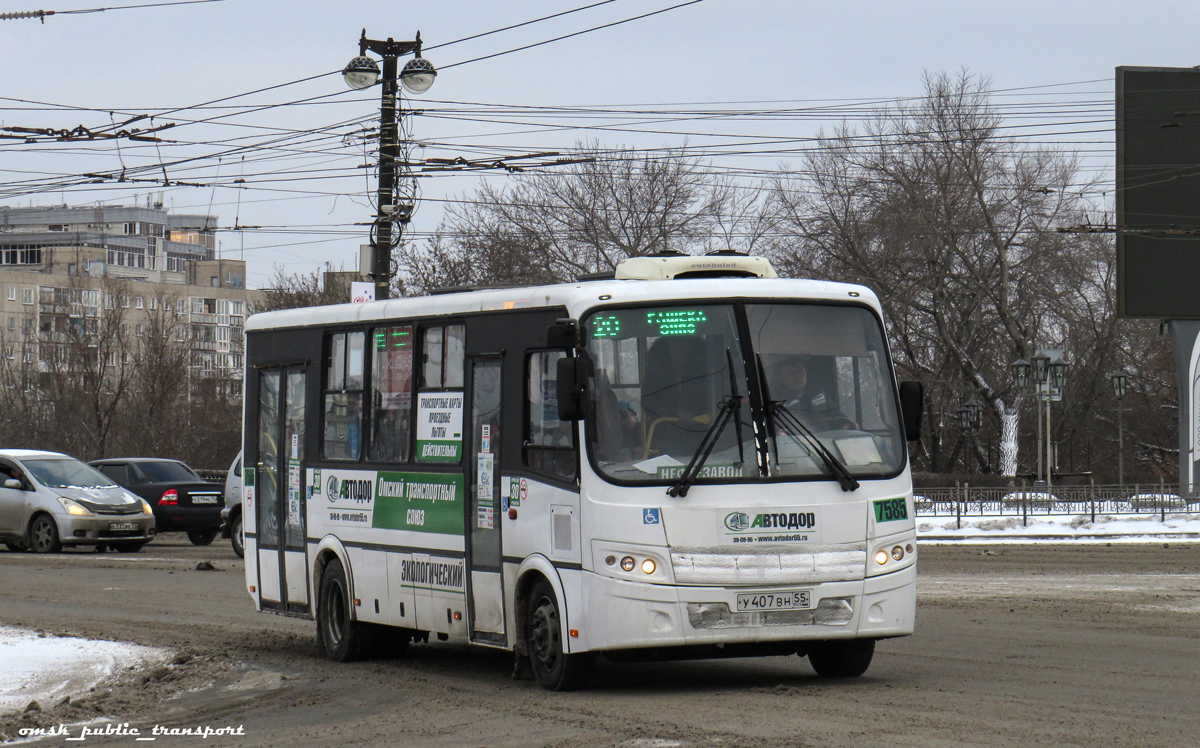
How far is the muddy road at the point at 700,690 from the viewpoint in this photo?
836 centimetres

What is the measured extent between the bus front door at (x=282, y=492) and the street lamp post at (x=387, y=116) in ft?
29.7

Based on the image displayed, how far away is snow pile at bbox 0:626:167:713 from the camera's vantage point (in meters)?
11.4

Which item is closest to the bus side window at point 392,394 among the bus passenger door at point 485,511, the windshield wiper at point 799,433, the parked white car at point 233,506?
the bus passenger door at point 485,511

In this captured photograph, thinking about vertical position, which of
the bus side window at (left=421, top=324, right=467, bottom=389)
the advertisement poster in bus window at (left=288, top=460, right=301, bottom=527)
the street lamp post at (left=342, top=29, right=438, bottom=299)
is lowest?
the advertisement poster in bus window at (left=288, top=460, right=301, bottom=527)

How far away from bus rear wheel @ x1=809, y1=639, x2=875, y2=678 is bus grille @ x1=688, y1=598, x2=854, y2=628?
0.49 metres

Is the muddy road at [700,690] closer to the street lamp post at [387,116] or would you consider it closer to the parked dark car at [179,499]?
the street lamp post at [387,116]

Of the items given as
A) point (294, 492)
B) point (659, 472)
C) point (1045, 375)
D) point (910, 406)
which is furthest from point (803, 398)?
point (1045, 375)

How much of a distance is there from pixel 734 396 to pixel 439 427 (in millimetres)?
2522

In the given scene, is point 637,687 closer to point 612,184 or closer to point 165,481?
point 165,481

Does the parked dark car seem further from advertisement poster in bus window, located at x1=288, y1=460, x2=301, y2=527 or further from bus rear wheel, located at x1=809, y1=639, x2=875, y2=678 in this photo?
bus rear wheel, located at x1=809, y1=639, x2=875, y2=678

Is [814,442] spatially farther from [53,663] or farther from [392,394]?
[53,663]

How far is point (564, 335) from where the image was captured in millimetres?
10258

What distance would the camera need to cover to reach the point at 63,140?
24.0 metres

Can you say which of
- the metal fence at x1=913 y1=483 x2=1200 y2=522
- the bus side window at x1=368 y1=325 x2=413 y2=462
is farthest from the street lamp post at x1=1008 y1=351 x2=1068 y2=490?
the bus side window at x1=368 y1=325 x2=413 y2=462
